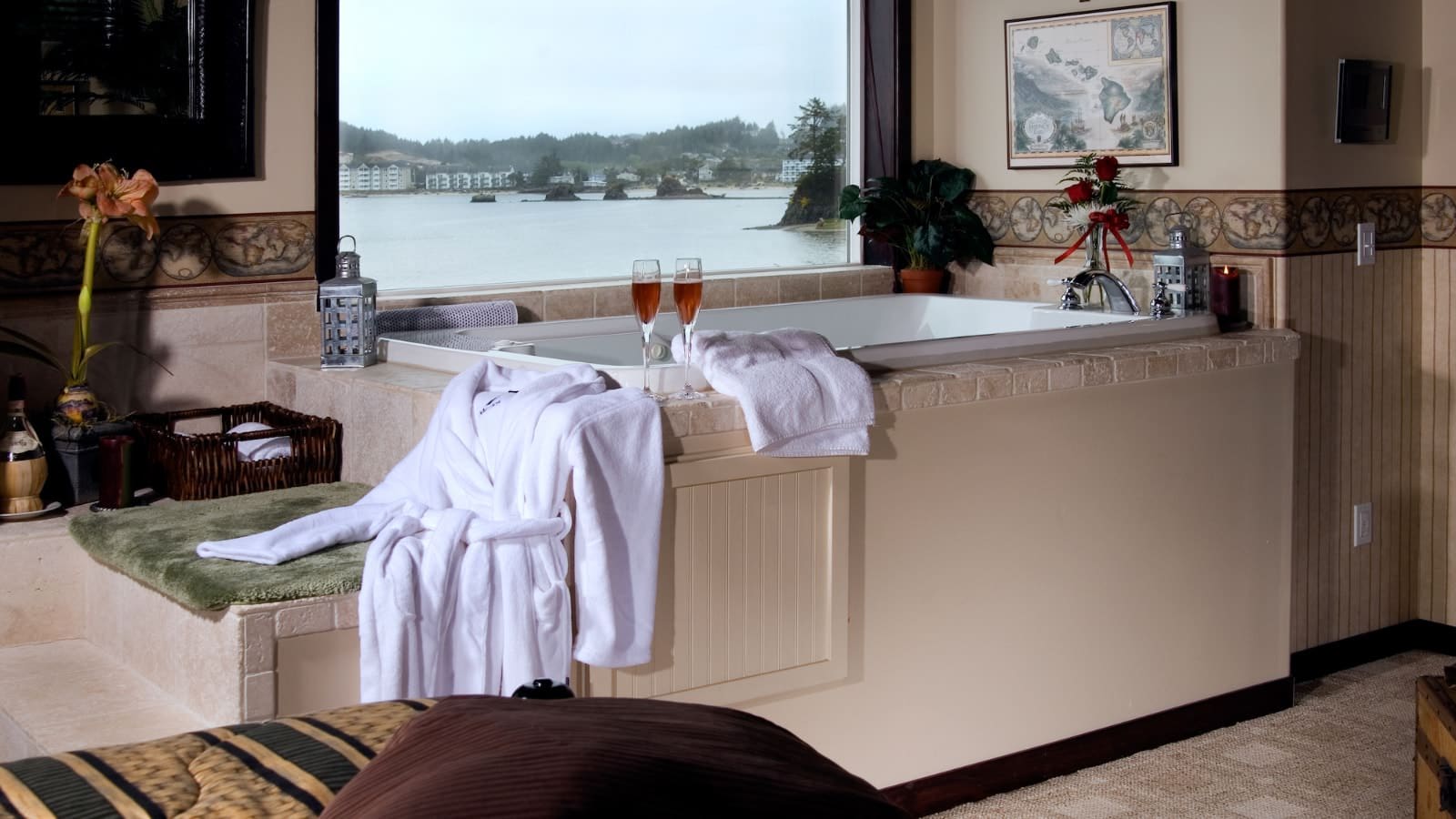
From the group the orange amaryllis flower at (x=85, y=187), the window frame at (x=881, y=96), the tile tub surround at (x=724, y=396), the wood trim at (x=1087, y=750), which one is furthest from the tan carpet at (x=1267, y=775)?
the orange amaryllis flower at (x=85, y=187)

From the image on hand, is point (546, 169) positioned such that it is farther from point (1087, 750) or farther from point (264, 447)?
point (1087, 750)

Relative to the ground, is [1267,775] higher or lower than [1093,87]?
lower

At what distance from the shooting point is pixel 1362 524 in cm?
392

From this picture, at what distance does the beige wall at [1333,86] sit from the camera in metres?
3.58

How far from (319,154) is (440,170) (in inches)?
17.8

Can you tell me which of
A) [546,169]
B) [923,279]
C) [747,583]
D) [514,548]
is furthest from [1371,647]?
[514,548]

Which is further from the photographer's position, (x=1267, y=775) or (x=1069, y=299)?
(x=1069, y=299)

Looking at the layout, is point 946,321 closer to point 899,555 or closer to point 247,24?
point 899,555

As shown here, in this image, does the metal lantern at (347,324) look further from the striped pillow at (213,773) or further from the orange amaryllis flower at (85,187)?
the striped pillow at (213,773)

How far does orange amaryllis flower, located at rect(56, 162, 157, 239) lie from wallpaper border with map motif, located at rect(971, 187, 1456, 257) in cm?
233

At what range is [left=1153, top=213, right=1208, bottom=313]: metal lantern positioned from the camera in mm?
3541

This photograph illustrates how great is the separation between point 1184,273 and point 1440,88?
2.96ft

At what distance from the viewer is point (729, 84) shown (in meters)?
4.36

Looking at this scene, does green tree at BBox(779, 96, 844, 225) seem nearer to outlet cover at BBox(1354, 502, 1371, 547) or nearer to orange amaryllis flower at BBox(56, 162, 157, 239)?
outlet cover at BBox(1354, 502, 1371, 547)
